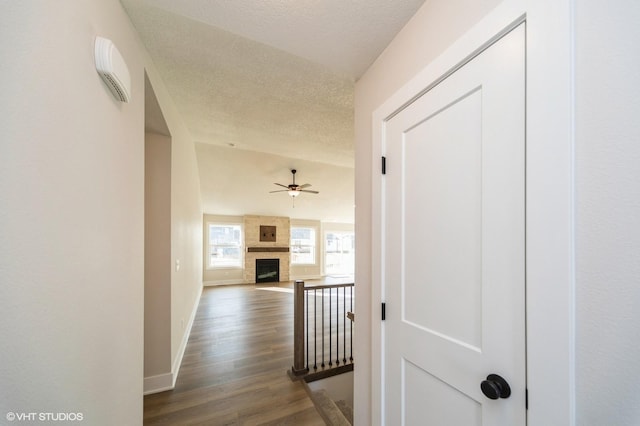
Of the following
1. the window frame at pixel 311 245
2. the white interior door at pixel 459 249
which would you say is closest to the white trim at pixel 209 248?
the window frame at pixel 311 245

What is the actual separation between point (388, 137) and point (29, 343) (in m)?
1.52

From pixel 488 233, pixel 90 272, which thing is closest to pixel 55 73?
pixel 90 272

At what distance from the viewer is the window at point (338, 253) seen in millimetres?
9953

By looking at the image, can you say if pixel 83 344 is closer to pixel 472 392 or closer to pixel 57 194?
pixel 57 194

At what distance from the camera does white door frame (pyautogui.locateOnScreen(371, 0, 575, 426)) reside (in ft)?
1.96

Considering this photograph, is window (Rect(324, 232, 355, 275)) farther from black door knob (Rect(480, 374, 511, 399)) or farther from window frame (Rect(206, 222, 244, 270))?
black door knob (Rect(480, 374, 511, 399))

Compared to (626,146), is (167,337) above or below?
below

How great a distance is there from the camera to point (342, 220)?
33.0ft

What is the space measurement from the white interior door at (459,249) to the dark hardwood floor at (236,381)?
1370mm

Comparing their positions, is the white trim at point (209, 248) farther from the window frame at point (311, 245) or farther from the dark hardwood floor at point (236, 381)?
the dark hardwood floor at point (236, 381)

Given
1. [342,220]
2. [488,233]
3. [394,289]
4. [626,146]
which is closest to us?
[626,146]

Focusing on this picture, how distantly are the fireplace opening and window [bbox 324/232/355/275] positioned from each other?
7.24ft

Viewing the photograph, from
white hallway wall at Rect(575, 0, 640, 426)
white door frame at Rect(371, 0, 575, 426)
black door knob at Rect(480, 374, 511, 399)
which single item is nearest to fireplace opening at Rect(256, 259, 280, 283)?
black door knob at Rect(480, 374, 511, 399)

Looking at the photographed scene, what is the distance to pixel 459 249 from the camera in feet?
2.98
